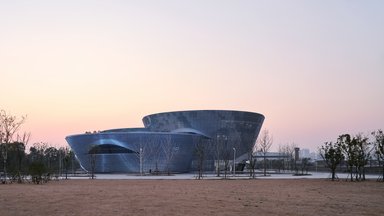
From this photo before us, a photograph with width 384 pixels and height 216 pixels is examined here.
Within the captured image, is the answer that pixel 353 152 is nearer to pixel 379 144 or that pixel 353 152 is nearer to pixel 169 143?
pixel 379 144

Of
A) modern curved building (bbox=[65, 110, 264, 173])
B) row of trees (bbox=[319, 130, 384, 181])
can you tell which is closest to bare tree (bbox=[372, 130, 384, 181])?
row of trees (bbox=[319, 130, 384, 181])

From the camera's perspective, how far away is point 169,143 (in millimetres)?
89000

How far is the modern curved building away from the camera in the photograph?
8719 cm

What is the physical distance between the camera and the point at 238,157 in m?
99.4

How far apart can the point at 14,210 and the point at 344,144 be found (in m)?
37.2

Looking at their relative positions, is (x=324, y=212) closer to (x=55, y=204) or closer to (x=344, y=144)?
(x=55, y=204)

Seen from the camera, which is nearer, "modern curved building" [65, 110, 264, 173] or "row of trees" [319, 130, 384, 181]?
"row of trees" [319, 130, 384, 181]

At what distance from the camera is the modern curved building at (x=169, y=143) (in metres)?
87.2

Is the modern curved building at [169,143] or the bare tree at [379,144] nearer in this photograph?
the bare tree at [379,144]

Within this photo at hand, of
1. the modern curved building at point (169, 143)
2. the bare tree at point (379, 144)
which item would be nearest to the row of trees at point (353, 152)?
the bare tree at point (379, 144)

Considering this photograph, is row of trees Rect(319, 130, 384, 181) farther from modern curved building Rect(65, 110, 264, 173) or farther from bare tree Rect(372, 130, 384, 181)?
modern curved building Rect(65, 110, 264, 173)

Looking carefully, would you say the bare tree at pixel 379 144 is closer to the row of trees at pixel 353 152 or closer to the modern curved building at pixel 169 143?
the row of trees at pixel 353 152

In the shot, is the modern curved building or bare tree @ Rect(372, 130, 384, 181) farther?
the modern curved building

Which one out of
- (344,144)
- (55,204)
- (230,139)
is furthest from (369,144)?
(230,139)
